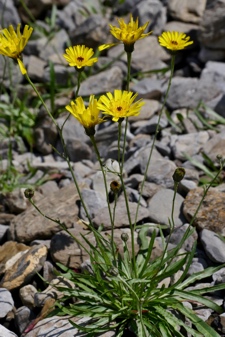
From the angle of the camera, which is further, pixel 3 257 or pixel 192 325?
pixel 3 257

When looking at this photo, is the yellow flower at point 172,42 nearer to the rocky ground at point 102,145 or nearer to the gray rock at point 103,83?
the rocky ground at point 102,145

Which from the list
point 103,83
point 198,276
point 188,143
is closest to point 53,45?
point 103,83

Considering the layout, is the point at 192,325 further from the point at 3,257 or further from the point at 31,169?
the point at 31,169

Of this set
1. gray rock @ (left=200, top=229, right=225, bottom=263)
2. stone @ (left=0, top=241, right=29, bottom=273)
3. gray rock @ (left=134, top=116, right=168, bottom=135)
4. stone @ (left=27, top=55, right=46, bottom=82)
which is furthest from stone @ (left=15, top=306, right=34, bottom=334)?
stone @ (left=27, top=55, right=46, bottom=82)

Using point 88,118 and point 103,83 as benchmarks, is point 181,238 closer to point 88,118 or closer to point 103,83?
point 88,118

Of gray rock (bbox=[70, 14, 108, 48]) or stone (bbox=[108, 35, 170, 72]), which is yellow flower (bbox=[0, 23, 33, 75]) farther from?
gray rock (bbox=[70, 14, 108, 48])

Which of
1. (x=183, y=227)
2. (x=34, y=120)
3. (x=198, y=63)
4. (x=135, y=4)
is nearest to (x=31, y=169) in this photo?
(x=34, y=120)

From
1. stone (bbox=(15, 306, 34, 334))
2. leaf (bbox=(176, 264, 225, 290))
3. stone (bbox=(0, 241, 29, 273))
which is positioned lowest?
stone (bbox=(0, 241, 29, 273))
